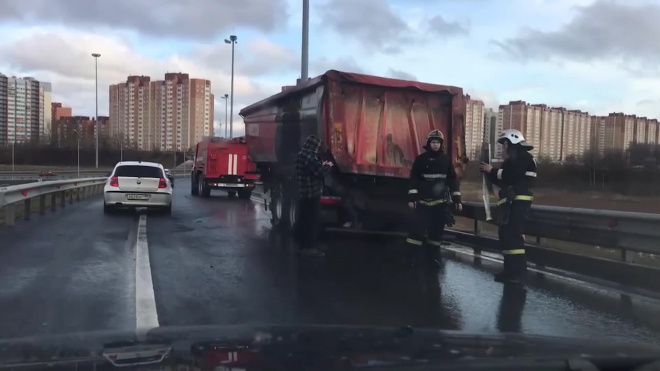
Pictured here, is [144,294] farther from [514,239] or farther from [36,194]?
[36,194]

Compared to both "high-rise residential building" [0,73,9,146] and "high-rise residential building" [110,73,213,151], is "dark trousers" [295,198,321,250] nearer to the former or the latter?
"high-rise residential building" [110,73,213,151]

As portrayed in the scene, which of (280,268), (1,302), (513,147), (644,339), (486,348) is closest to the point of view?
(486,348)

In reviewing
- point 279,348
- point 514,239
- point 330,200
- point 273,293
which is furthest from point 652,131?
point 279,348

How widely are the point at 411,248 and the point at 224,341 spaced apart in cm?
617

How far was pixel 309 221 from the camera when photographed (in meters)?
9.76

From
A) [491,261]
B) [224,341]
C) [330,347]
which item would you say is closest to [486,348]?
[330,347]

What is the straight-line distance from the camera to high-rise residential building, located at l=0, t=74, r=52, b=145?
9644 centimetres

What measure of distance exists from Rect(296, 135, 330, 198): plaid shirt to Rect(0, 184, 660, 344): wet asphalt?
1044 millimetres

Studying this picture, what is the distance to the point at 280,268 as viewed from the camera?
28.9 ft

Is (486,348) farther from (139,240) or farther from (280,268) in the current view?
(139,240)

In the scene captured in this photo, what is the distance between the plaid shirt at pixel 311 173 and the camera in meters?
9.73

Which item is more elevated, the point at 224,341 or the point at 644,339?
the point at 224,341

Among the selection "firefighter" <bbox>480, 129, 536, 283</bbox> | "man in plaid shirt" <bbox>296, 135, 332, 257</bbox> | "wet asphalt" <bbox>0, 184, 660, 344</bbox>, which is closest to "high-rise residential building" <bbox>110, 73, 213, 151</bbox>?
"wet asphalt" <bbox>0, 184, 660, 344</bbox>

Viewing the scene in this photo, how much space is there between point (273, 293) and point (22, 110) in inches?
4087
